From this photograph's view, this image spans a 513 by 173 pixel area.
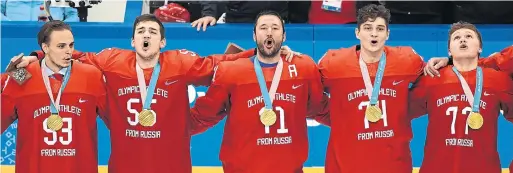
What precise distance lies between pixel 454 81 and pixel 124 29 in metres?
3.68

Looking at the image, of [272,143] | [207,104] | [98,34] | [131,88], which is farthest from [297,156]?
[98,34]

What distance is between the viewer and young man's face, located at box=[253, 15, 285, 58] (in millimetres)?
9766

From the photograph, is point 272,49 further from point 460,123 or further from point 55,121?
point 55,121

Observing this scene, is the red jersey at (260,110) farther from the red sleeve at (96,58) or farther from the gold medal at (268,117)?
the red sleeve at (96,58)

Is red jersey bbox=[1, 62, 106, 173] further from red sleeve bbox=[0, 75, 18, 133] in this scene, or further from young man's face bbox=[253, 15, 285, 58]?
young man's face bbox=[253, 15, 285, 58]

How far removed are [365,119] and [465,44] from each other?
104cm

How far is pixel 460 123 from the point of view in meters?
9.84

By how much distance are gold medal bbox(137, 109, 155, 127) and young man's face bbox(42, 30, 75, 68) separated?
76cm

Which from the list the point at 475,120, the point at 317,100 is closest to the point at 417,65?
the point at 475,120

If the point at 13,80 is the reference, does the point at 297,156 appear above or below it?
below

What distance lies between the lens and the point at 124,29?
39.2 ft

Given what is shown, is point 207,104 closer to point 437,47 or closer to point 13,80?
point 13,80

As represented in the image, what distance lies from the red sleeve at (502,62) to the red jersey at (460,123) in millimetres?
94

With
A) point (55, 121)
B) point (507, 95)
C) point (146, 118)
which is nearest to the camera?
point (55, 121)
